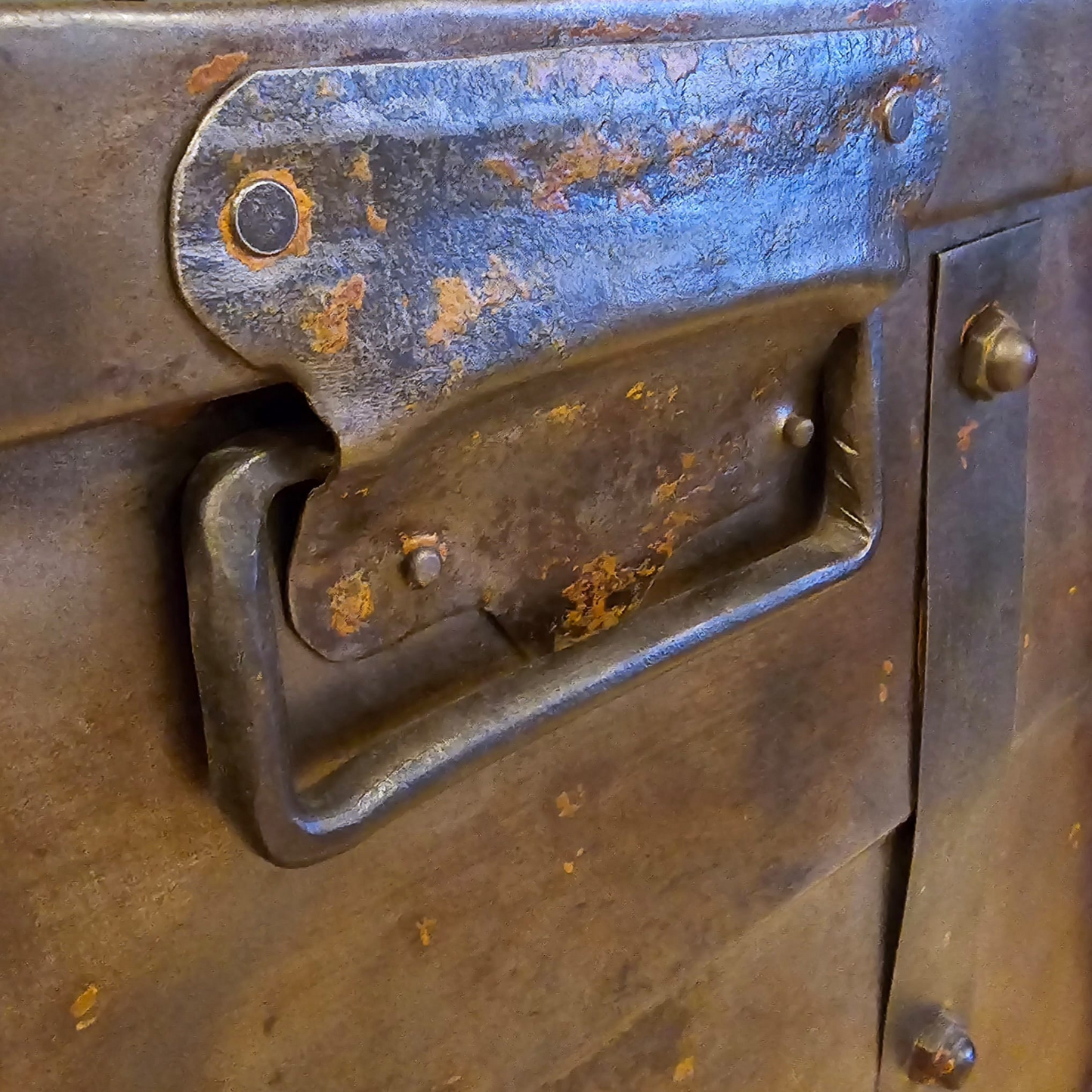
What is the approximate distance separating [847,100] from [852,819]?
0.38 m

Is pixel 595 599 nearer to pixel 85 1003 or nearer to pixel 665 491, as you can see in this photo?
pixel 665 491

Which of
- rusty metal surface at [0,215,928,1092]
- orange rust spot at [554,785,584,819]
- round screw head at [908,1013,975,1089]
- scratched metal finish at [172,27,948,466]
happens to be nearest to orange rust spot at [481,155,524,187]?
scratched metal finish at [172,27,948,466]

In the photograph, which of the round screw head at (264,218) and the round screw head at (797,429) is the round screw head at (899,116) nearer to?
the round screw head at (797,429)

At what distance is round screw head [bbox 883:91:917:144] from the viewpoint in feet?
1.46

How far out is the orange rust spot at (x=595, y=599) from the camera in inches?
17.5

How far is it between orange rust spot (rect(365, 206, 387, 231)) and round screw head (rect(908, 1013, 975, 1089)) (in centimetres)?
65

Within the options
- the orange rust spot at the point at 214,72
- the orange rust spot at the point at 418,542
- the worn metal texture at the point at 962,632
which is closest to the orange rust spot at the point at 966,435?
the worn metal texture at the point at 962,632

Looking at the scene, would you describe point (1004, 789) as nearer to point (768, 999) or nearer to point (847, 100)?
point (768, 999)

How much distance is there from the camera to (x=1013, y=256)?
585mm

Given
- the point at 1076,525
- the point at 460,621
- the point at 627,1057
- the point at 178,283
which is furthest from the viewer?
the point at 1076,525

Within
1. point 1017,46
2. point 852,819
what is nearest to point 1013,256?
point 1017,46

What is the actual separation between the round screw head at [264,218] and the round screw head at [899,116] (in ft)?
0.86

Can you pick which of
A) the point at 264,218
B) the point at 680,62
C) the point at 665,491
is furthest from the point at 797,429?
the point at 264,218

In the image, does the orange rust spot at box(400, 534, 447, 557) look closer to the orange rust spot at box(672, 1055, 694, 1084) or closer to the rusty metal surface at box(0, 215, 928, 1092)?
the rusty metal surface at box(0, 215, 928, 1092)
